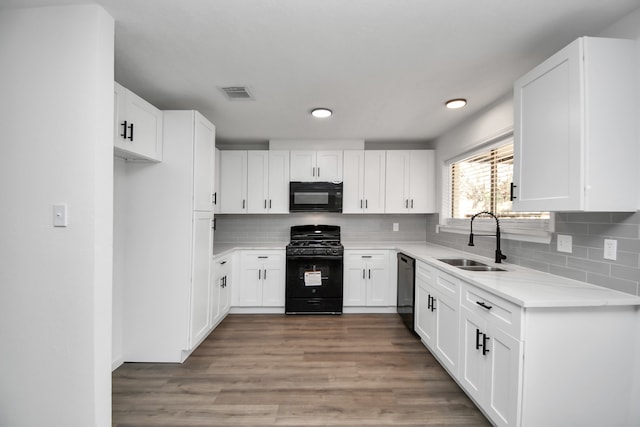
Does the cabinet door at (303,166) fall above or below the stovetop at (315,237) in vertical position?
above

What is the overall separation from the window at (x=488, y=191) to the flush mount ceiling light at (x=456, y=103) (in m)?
0.49

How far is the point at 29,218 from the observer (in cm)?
149

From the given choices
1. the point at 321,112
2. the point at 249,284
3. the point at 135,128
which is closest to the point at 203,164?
the point at 135,128

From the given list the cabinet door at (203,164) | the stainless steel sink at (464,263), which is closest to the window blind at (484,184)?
the stainless steel sink at (464,263)

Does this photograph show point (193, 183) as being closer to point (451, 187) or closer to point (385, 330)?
point (385, 330)

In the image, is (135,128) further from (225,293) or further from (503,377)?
(503,377)

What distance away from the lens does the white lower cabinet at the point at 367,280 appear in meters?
3.85

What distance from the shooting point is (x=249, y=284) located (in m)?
3.82

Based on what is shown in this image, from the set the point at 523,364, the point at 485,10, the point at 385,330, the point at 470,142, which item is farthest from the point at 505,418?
the point at 470,142

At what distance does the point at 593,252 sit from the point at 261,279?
3266 millimetres

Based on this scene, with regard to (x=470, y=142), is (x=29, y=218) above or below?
below

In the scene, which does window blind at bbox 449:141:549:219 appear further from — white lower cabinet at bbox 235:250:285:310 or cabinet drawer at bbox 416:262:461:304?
white lower cabinet at bbox 235:250:285:310

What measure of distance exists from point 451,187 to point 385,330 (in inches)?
79.3

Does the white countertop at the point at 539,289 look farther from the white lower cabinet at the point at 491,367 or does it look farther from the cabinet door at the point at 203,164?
the cabinet door at the point at 203,164
